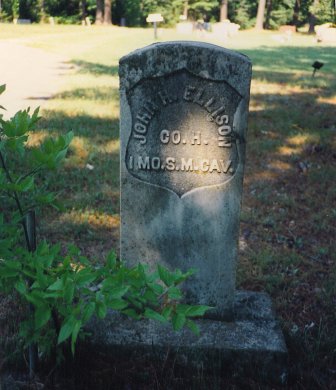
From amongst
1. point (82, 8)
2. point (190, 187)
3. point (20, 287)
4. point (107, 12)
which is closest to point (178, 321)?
point (20, 287)

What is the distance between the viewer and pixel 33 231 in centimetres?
228

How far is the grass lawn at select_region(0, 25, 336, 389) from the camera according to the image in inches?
126

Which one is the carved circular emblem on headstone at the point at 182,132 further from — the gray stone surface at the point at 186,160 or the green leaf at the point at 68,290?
the green leaf at the point at 68,290

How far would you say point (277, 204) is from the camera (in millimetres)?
5078

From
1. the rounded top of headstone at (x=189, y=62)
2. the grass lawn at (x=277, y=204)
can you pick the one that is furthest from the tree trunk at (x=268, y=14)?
the rounded top of headstone at (x=189, y=62)

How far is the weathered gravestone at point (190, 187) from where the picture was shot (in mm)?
2498

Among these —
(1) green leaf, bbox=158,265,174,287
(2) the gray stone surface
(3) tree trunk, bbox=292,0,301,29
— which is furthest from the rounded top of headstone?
(3) tree trunk, bbox=292,0,301,29

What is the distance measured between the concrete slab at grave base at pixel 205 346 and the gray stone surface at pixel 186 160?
0.22m

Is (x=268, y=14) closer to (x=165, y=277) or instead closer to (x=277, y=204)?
(x=277, y=204)

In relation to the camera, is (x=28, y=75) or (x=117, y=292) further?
(x=28, y=75)

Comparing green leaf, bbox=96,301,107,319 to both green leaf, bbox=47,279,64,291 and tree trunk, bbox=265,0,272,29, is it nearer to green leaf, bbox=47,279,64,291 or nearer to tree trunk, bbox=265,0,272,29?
green leaf, bbox=47,279,64,291

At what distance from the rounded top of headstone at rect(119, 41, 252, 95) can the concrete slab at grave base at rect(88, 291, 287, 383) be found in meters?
1.33

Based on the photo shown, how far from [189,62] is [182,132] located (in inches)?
14.2

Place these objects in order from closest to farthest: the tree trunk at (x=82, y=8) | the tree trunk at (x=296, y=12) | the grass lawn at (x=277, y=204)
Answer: the grass lawn at (x=277, y=204), the tree trunk at (x=82, y=8), the tree trunk at (x=296, y=12)
